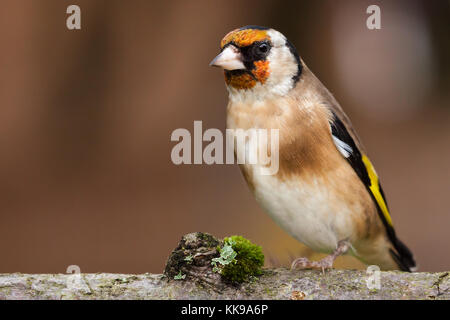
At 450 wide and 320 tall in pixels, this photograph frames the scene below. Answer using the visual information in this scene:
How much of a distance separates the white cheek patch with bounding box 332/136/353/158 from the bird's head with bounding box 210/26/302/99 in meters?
0.25

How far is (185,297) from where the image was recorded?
1441mm

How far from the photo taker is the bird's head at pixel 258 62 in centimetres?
176

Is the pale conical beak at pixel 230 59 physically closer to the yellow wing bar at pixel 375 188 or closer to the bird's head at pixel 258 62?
the bird's head at pixel 258 62

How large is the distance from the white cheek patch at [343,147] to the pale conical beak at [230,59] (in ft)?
1.42

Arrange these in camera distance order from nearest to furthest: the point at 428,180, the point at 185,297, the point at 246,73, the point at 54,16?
the point at 185,297 < the point at 246,73 < the point at 54,16 < the point at 428,180

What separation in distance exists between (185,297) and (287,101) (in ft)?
2.57

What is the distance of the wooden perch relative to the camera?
4.75ft

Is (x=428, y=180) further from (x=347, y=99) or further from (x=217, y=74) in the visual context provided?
(x=217, y=74)

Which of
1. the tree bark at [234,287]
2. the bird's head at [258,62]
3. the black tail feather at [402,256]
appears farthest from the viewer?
the black tail feather at [402,256]

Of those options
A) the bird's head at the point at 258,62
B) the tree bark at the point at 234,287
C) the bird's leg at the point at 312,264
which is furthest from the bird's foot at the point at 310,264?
the bird's head at the point at 258,62

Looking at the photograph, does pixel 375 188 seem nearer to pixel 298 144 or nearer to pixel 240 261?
pixel 298 144

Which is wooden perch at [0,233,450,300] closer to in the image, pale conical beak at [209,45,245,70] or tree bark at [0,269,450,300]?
tree bark at [0,269,450,300]

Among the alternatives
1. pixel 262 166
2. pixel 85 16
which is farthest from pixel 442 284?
pixel 85 16

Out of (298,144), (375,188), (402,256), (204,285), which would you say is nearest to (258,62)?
(298,144)
